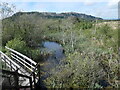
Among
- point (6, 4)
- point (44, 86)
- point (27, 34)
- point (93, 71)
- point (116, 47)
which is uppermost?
point (6, 4)

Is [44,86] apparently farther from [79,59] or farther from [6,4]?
[6,4]

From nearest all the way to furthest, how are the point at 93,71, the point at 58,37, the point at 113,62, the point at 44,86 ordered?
the point at 44,86 < the point at 93,71 < the point at 113,62 < the point at 58,37

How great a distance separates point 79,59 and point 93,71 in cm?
114

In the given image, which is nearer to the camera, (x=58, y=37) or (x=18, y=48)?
(x=18, y=48)

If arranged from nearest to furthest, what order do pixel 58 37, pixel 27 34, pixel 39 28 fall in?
pixel 27 34 → pixel 39 28 → pixel 58 37

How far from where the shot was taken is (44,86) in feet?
23.7

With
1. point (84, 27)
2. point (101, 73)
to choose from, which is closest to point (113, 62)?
point (101, 73)

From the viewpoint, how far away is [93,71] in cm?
796

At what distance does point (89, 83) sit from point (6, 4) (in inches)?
337

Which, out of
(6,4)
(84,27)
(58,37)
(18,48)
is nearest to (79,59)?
(18,48)

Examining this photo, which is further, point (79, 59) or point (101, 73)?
point (79, 59)

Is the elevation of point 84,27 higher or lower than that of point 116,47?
higher

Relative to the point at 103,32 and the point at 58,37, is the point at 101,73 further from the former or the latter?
the point at 58,37

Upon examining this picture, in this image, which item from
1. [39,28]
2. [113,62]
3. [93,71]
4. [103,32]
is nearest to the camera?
[93,71]
